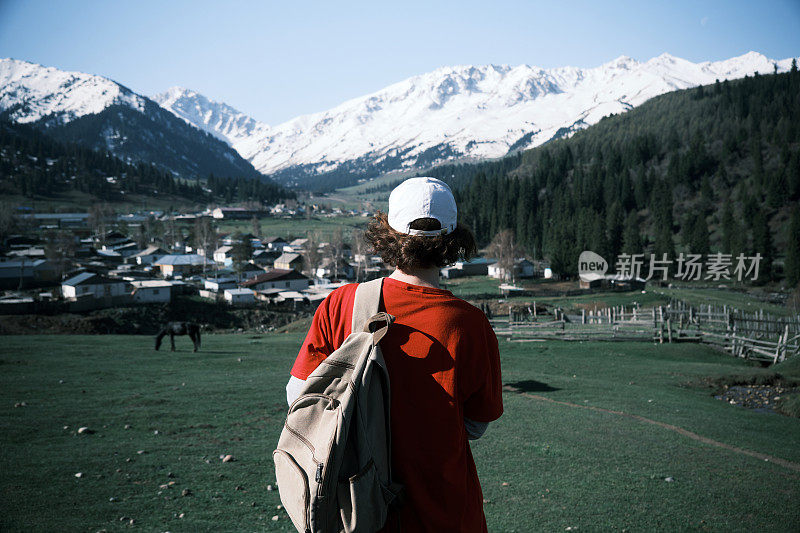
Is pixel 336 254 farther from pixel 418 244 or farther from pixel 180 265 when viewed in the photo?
Result: pixel 418 244

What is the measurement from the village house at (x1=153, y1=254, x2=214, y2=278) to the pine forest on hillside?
52.3m

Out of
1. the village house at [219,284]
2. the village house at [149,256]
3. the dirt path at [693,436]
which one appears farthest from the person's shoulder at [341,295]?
the village house at [149,256]

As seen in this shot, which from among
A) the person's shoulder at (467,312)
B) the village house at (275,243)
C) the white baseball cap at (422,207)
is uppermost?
the village house at (275,243)

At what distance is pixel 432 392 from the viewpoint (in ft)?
8.60

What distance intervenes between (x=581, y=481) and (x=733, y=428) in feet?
22.6

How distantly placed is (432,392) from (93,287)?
6775 cm

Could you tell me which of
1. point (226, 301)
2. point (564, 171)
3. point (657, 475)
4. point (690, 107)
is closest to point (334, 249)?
point (226, 301)

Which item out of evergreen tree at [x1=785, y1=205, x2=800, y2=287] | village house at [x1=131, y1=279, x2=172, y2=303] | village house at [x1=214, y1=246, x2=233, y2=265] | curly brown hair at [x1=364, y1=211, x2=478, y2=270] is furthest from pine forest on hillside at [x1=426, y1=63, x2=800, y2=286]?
curly brown hair at [x1=364, y1=211, x2=478, y2=270]

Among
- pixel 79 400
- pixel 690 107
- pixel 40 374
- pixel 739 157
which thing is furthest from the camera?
pixel 690 107

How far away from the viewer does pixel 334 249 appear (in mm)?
99688

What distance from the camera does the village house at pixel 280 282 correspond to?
77200 mm

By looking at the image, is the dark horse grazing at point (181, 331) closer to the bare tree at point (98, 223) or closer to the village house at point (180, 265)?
the village house at point (180, 265)

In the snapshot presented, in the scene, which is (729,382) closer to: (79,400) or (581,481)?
(581,481)

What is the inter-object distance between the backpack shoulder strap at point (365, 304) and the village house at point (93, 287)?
211ft
